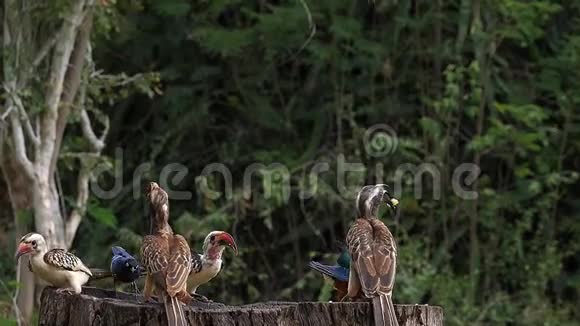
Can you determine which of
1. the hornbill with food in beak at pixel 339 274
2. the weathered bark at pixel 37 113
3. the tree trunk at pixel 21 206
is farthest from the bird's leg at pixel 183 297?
the tree trunk at pixel 21 206

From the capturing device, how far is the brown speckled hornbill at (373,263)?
17.4ft

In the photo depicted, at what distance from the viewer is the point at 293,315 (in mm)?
5160

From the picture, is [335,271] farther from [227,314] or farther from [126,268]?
[227,314]

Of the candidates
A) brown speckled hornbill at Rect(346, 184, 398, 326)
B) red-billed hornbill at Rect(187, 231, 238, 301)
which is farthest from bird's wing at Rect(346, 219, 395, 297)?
red-billed hornbill at Rect(187, 231, 238, 301)

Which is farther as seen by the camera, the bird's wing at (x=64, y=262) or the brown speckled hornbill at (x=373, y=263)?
the bird's wing at (x=64, y=262)

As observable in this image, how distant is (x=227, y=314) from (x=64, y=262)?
1285 mm

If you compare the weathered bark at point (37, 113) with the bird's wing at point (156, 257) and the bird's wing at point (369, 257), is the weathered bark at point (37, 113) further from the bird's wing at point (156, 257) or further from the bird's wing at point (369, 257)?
the bird's wing at point (369, 257)

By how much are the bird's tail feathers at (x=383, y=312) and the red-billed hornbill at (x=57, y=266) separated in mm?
1380

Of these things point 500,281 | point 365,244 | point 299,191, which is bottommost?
point 500,281

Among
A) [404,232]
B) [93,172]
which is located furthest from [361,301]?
[404,232]

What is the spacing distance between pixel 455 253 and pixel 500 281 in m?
0.48

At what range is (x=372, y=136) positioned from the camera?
11562 mm

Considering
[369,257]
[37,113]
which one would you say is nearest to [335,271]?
[369,257]

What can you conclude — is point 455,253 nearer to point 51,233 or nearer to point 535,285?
point 535,285
